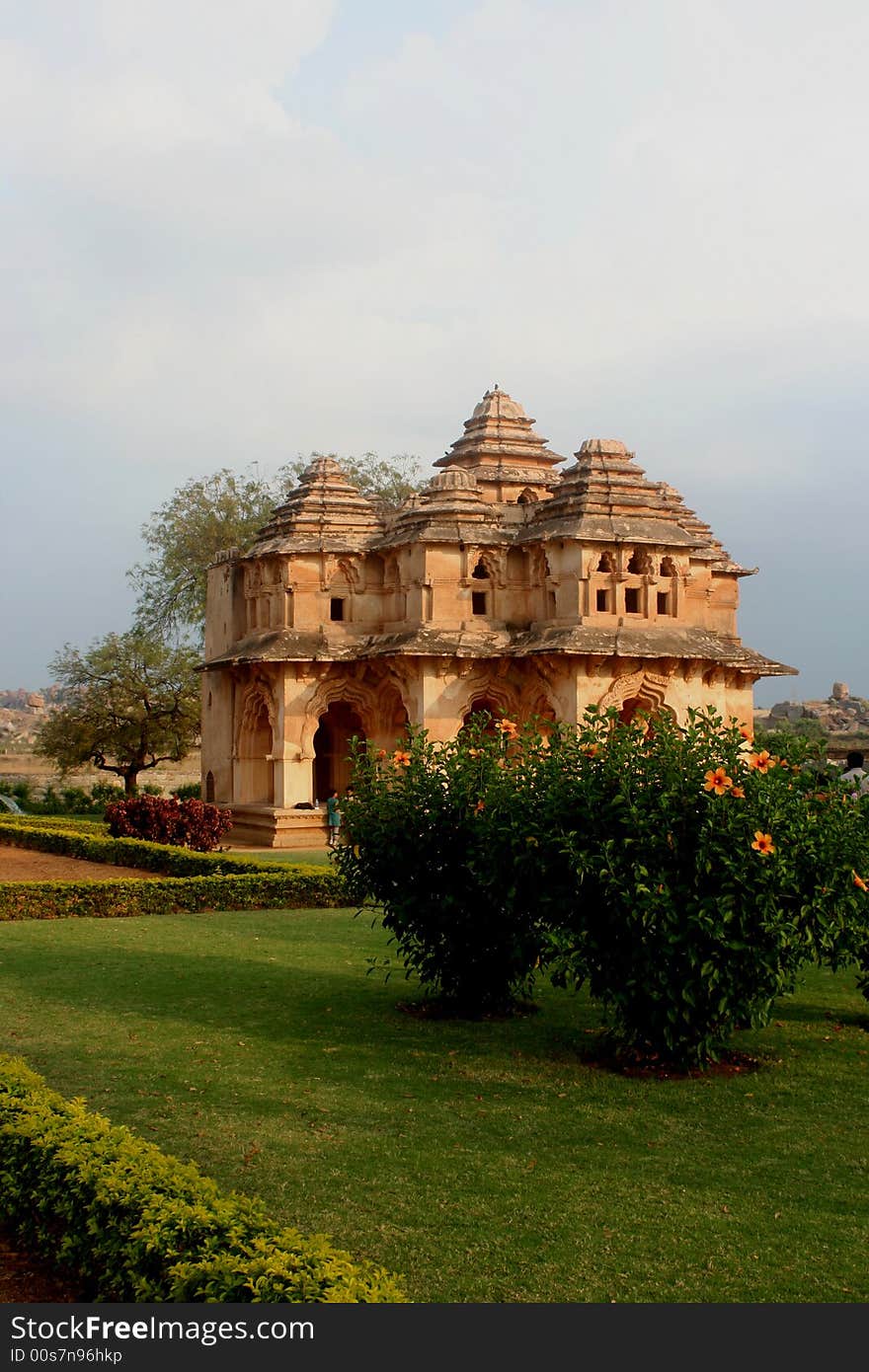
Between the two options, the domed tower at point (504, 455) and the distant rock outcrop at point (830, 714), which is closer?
the domed tower at point (504, 455)

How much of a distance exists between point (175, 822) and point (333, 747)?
9131mm

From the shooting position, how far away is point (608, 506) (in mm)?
24391

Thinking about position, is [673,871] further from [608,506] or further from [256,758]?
[256,758]

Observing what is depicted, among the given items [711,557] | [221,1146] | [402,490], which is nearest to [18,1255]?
[221,1146]

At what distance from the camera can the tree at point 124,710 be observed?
35031 mm

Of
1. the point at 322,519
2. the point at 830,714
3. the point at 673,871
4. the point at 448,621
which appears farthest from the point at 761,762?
the point at 830,714

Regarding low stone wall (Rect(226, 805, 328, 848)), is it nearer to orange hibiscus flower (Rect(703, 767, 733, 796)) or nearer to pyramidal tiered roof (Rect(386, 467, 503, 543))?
pyramidal tiered roof (Rect(386, 467, 503, 543))

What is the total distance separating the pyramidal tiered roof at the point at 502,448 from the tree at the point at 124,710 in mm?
10638

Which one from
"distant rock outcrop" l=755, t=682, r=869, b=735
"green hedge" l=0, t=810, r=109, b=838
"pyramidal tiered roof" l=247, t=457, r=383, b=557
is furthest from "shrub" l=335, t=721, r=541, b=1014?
"distant rock outcrop" l=755, t=682, r=869, b=735

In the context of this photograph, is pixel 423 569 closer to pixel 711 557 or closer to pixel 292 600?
pixel 292 600

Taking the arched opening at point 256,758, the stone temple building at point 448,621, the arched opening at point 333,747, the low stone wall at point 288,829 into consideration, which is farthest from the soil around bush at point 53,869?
the arched opening at point 333,747

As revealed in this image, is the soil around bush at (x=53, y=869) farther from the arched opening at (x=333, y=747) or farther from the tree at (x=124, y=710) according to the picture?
the tree at (x=124, y=710)

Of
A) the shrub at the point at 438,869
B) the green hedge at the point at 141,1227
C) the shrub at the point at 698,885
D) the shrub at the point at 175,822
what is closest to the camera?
the green hedge at the point at 141,1227

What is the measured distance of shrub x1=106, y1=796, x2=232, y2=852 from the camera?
20031mm
